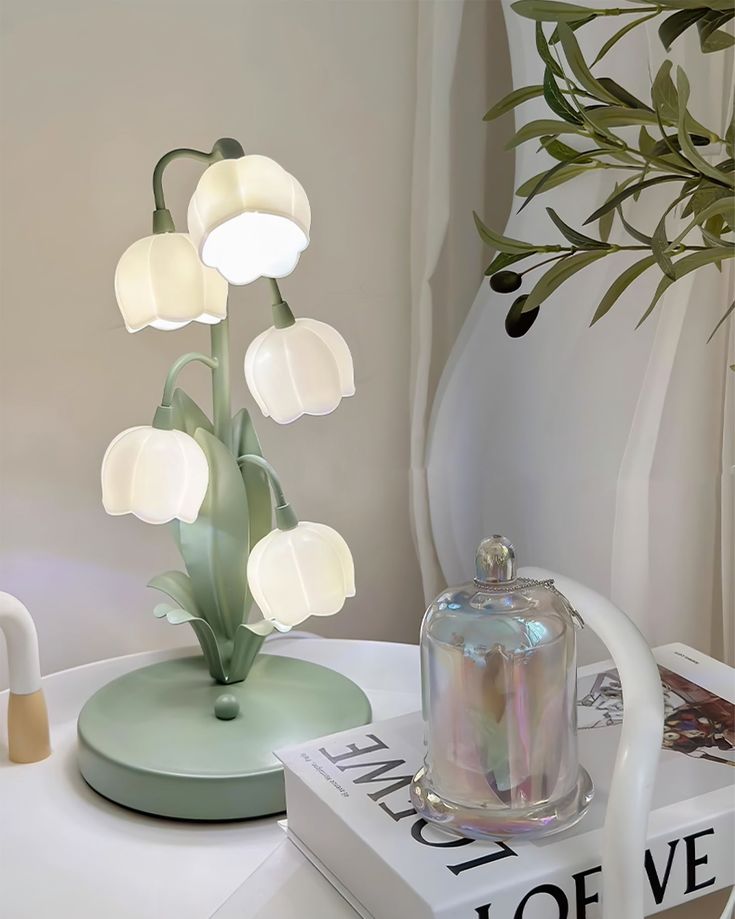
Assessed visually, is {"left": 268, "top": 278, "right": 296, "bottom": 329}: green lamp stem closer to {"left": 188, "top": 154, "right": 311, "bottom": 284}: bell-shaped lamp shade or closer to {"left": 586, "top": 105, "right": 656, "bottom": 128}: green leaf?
{"left": 188, "top": 154, "right": 311, "bottom": 284}: bell-shaped lamp shade

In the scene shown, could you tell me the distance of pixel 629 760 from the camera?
50 centimetres

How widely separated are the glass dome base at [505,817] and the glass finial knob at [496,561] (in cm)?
12

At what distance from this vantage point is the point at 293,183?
2.36ft

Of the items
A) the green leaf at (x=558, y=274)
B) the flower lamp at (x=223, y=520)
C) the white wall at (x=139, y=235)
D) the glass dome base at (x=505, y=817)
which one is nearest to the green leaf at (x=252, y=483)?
A: the flower lamp at (x=223, y=520)

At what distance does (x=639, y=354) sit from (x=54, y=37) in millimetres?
638

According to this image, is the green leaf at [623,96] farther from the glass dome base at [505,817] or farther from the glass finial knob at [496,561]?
the glass dome base at [505,817]

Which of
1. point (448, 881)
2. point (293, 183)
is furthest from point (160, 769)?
point (293, 183)

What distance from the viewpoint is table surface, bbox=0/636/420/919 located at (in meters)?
0.64

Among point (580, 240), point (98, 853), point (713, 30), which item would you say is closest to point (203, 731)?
point (98, 853)

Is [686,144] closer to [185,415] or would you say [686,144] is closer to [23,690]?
[185,415]

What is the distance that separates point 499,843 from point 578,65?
0.37m

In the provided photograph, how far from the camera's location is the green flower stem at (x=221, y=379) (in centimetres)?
84

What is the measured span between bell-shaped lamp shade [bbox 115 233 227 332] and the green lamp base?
31 centimetres

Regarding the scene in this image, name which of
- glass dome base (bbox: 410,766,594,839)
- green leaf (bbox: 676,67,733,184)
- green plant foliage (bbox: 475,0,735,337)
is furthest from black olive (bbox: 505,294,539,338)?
glass dome base (bbox: 410,766,594,839)
